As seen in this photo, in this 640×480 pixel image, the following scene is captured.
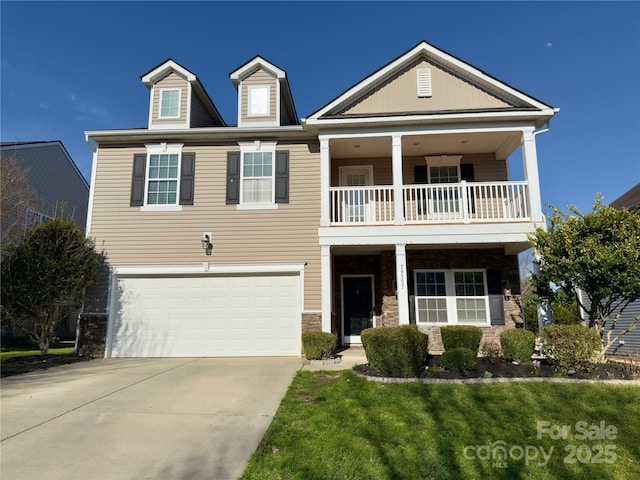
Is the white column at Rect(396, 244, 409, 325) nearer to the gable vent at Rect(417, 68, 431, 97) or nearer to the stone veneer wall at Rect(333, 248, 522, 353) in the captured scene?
the stone veneer wall at Rect(333, 248, 522, 353)

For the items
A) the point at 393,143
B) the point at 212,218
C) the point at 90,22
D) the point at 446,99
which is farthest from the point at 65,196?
the point at 446,99

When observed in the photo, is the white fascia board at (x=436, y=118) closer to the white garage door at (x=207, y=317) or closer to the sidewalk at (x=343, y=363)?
the white garage door at (x=207, y=317)

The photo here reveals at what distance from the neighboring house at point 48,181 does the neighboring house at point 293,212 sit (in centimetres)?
631

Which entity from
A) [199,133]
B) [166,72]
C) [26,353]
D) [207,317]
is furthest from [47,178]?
[207,317]

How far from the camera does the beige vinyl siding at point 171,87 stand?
11086mm

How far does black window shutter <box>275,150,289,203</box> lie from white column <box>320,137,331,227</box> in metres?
1.07

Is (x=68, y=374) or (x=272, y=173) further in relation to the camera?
(x=272, y=173)

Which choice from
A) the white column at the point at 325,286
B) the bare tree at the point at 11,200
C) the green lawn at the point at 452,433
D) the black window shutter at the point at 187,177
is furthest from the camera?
the bare tree at the point at 11,200

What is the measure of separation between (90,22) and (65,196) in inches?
421

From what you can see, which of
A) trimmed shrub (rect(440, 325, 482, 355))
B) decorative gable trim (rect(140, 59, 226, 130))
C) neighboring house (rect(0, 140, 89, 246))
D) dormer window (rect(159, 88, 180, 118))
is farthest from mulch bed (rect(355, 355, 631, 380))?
neighboring house (rect(0, 140, 89, 246))

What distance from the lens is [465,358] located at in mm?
6312

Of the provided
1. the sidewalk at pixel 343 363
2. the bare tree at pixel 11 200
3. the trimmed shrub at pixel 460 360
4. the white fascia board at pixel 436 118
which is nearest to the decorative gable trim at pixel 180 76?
the white fascia board at pixel 436 118

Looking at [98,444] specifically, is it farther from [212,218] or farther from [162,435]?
[212,218]

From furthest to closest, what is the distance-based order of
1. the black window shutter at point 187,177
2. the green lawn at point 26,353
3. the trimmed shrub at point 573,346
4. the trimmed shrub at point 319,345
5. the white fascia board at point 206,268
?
the black window shutter at point 187,177, the green lawn at point 26,353, the white fascia board at point 206,268, the trimmed shrub at point 319,345, the trimmed shrub at point 573,346
